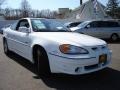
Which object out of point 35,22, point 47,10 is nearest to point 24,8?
point 47,10

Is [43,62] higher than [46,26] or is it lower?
lower

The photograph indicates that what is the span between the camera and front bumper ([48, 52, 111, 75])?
5214 mm

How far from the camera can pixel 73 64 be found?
520 centimetres

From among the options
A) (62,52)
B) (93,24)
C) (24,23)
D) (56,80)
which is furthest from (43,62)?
(93,24)

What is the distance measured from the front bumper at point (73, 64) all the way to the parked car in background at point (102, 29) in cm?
990

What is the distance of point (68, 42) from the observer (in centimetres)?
547

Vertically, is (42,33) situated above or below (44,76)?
above

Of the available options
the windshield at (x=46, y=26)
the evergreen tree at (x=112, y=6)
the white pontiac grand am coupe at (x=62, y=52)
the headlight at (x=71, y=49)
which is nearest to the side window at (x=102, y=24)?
the windshield at (x=46, y=26)

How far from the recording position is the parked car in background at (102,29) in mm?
15375

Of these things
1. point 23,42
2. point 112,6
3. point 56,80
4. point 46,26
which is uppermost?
point 112,6

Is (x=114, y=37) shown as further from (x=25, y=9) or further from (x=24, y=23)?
(x=25, y=9)

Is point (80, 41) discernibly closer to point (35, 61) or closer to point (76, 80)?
point (76, 80)

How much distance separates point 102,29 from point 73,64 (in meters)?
10.8

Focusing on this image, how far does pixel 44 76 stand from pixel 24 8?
226ft
